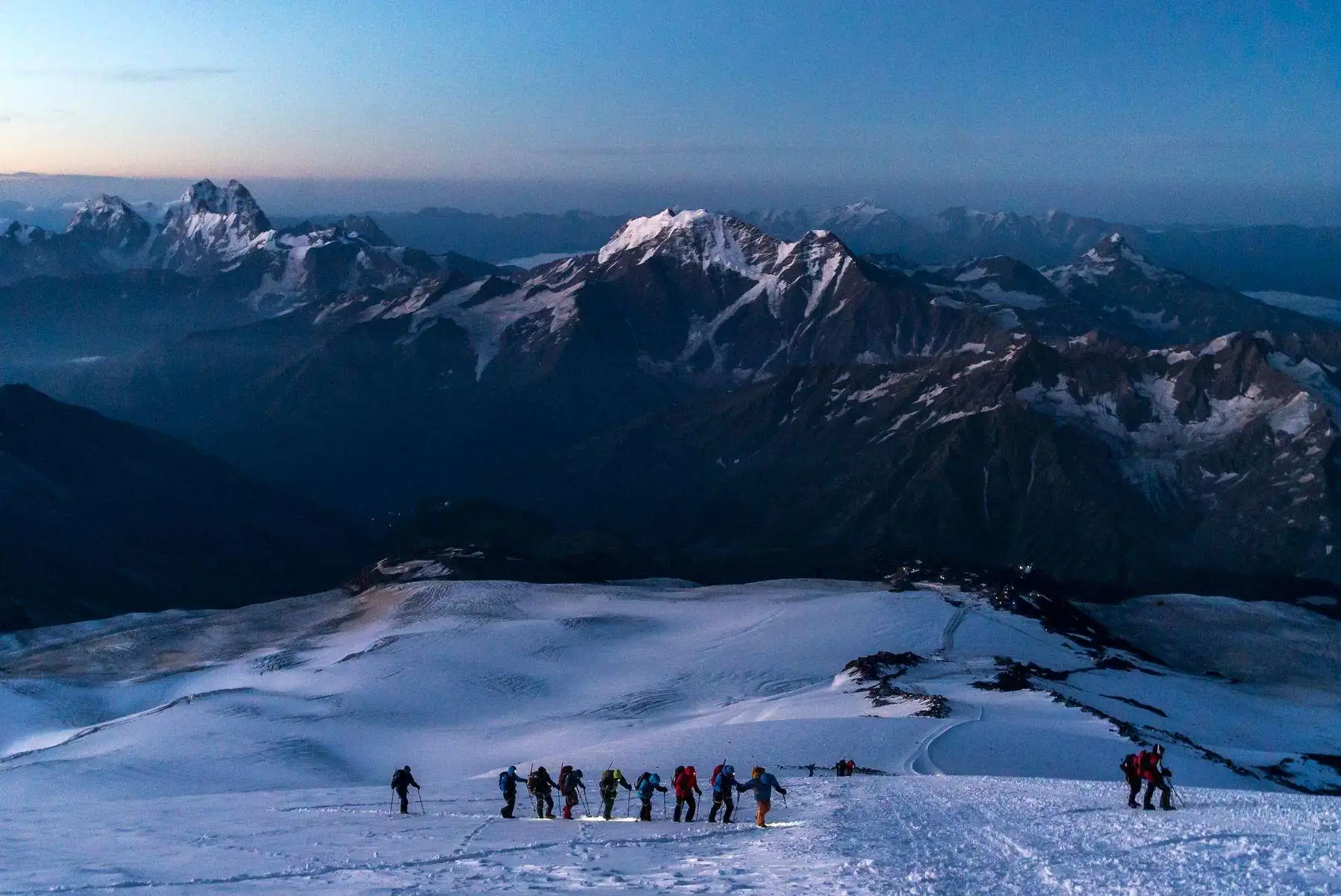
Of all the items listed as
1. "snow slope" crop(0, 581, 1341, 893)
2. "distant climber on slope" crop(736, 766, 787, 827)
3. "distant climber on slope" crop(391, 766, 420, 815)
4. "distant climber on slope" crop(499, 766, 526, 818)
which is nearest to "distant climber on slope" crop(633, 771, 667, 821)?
"snow slope" crop(0, 581, 1341, 893)

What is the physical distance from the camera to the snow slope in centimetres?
2353

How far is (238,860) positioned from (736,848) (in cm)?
1091

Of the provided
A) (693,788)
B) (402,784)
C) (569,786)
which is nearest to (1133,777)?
(693,788)

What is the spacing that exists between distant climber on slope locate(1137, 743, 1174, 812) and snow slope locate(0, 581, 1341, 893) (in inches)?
36.9

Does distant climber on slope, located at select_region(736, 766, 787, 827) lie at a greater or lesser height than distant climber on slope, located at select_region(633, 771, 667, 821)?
greater

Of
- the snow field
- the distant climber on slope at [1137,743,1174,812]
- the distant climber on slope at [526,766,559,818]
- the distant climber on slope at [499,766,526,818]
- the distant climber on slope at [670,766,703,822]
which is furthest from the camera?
the distant climber on slope at [526,766,559,818]

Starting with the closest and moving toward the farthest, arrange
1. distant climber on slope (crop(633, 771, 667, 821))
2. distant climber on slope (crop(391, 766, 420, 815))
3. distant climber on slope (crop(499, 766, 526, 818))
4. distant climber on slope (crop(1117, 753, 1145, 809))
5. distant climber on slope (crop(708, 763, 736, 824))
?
distant climber on slope (crop(1117, 753, 1145, 809))
distant climber on slope (crop(708, 763, 736, 824))
distant climber on slope (crop(633, 771, 667, 821))
distant climber on slope (crop(499, 766, 526, 818))
distant climber on slope (crop(391, 766, 420, 815))

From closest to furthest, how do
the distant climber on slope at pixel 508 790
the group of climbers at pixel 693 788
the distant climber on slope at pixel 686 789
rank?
1. the group of climbers at pixel 693 788
2. the distant climber on slope at pixel 686 789
3. the distant climber on slope at pixel 508 790

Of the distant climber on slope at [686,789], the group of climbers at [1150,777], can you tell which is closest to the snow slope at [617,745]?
the group of climbers at [1150,777]

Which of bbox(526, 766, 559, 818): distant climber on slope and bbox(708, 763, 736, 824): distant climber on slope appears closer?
bbox(708, 763, 736, 824): distant climber on slope

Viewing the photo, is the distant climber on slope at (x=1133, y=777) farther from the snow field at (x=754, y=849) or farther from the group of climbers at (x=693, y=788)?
the snow field at (x=754, y=849)

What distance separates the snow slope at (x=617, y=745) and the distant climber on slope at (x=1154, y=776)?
0.94 m

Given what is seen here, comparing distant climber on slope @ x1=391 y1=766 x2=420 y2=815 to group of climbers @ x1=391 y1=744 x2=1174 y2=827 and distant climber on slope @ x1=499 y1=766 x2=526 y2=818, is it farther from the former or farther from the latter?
distant climber on slope @ x1=499 y1=766 x2=526 y2=818

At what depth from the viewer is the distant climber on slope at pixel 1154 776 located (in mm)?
28750
